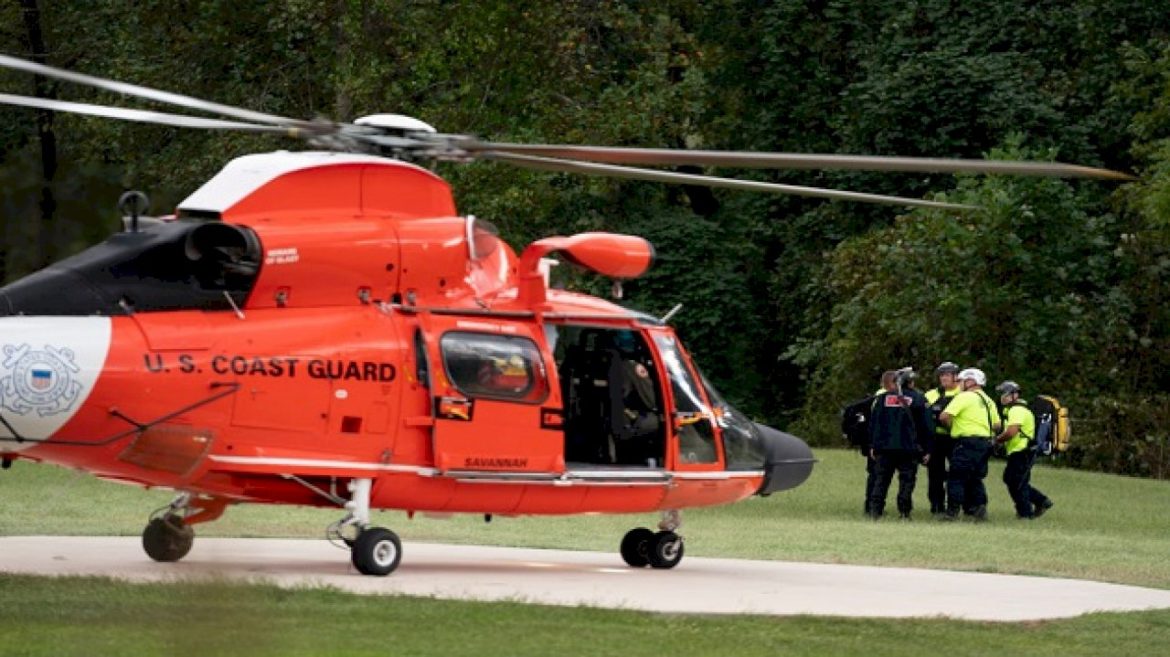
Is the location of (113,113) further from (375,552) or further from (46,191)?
(375,552)

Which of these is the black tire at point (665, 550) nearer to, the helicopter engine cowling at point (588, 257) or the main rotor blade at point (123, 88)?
the helicopter engine cowling at point (588, 257)

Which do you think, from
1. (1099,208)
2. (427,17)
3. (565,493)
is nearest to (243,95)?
(427,17)

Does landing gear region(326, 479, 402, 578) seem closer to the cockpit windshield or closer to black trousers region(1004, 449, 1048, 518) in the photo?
the cockpit windshield

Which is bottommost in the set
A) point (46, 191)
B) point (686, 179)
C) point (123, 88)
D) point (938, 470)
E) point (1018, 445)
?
point (938, 470)

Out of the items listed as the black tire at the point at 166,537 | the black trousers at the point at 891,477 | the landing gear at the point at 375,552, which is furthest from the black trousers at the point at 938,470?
the black tire at the point at 166,537

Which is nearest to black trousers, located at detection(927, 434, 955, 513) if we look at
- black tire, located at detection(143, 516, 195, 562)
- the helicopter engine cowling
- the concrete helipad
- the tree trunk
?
the concrete helipad

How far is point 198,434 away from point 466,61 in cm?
2442

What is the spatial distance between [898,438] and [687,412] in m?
8.18

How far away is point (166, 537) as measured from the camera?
1636cm

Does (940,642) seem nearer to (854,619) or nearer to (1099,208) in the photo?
(854,619)

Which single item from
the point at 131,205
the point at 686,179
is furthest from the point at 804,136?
the point at 131,205

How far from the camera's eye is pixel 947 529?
24.0 meters

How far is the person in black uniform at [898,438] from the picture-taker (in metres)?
25.2

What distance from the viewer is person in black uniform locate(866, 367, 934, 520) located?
992 inches
